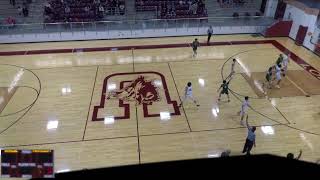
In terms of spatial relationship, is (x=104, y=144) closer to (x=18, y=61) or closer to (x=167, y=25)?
(x=18, y=61)

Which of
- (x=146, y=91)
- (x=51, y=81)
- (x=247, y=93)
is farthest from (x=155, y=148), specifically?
(x=51, y=81)

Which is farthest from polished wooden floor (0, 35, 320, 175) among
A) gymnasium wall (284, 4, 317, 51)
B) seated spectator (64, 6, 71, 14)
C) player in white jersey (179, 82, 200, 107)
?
seated spectator (64, 6, 71, 14)

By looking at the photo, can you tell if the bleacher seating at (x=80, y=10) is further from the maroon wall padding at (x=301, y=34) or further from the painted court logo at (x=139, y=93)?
the maroon wall padding at (x=301, y=34)

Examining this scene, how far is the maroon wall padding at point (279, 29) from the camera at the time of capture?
2181cm

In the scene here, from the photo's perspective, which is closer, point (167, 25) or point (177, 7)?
point (167, 25)

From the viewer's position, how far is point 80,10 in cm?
2278

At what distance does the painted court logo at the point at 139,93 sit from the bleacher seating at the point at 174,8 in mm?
9310

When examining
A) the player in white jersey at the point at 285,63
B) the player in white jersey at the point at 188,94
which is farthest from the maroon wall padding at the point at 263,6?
the player in white jersey at the point at 188,94

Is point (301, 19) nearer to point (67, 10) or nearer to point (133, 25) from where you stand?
point (133, 25)

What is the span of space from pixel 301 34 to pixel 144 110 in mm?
13167

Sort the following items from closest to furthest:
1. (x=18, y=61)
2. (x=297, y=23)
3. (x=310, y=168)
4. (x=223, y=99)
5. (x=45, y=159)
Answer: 1. (x=310, y=168)
2. (x=45, y=159)
3. (x=223, y=99)
4. (x=18, y=61)
5. (x=297, y=23)

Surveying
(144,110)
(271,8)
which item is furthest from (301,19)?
(144,110)

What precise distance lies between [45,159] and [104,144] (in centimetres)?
486

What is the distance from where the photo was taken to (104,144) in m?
11.2
